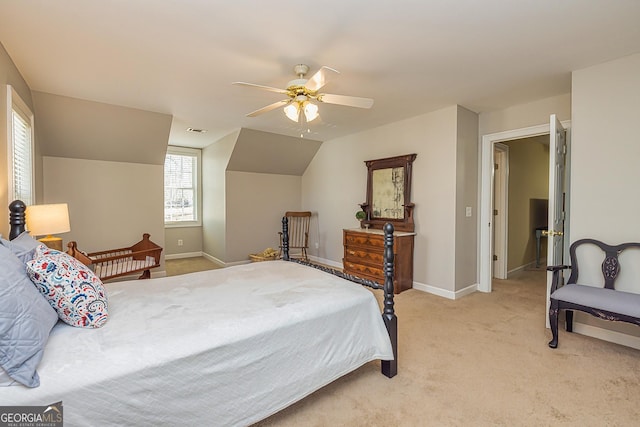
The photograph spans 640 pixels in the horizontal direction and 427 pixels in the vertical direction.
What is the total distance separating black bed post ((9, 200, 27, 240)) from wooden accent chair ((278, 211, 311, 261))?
12.6ft

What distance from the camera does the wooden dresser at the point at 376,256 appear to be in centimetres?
405

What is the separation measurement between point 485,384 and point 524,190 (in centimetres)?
432

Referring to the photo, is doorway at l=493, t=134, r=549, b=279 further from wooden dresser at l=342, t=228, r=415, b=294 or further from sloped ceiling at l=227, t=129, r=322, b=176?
sloped ceiling at l=227, t=129, r=322, b=176

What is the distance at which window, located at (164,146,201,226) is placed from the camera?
627 centimetres

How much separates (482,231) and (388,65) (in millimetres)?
2658

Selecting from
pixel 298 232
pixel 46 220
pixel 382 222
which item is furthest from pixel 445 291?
pixel 46 220

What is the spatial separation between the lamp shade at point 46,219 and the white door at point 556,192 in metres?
4.44

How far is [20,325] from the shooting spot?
1105 millimetres

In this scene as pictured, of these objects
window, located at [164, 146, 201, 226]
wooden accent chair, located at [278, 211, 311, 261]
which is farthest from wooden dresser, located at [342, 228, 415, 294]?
window, located at [164, 146, 201, 226]

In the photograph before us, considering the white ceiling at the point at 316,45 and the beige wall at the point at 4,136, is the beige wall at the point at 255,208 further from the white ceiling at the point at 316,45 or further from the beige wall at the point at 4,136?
the beige wall at the point at 4,136

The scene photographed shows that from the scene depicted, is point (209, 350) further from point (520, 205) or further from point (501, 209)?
point (520, 205)

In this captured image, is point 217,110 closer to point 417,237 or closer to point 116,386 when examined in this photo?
point 417,237

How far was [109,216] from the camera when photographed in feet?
14.8

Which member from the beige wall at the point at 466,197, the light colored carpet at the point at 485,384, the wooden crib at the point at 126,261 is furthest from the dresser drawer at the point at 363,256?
the wooden crib at the point at 126,261
